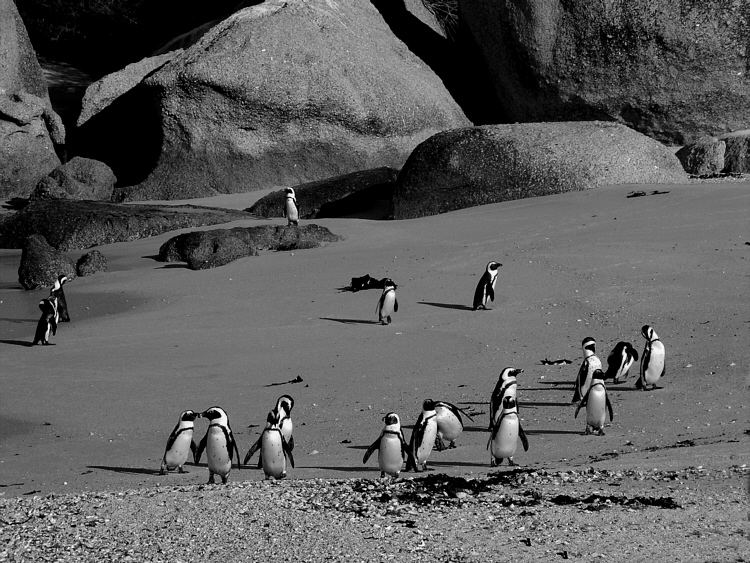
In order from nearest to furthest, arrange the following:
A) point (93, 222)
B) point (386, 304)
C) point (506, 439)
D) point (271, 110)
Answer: point (506, 439) < point (386, 304) < point (93, 222) < point (271, 110)

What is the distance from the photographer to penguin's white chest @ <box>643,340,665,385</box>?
8938mm

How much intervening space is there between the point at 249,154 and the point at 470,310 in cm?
1048

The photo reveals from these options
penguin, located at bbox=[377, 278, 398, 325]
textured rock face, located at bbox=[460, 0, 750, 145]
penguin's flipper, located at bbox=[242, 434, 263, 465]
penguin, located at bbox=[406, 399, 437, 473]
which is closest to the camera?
penguin, located at bbox=[406, 399, 437, 473]

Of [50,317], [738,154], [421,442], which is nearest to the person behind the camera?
[421,442]

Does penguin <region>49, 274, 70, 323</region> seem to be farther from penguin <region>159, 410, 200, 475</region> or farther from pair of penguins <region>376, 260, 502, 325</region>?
penguin <region>159, 410, 200, 475</region>

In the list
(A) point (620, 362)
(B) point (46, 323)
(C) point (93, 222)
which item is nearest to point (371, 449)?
(A) point (620, 362)

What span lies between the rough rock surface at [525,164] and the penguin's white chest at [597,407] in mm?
8438

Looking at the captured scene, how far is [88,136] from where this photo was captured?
77.7ft

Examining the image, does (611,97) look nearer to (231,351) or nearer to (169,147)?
(169,147)

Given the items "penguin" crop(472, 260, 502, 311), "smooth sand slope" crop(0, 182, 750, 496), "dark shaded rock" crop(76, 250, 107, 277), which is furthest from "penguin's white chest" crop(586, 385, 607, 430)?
"dark shaded rock" crop(76, 250, 107, 277)

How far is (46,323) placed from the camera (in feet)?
38.1

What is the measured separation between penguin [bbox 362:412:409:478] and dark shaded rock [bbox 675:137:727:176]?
11.8 metres

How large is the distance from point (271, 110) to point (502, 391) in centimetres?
1346

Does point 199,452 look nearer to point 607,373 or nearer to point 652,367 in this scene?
point 607,373
